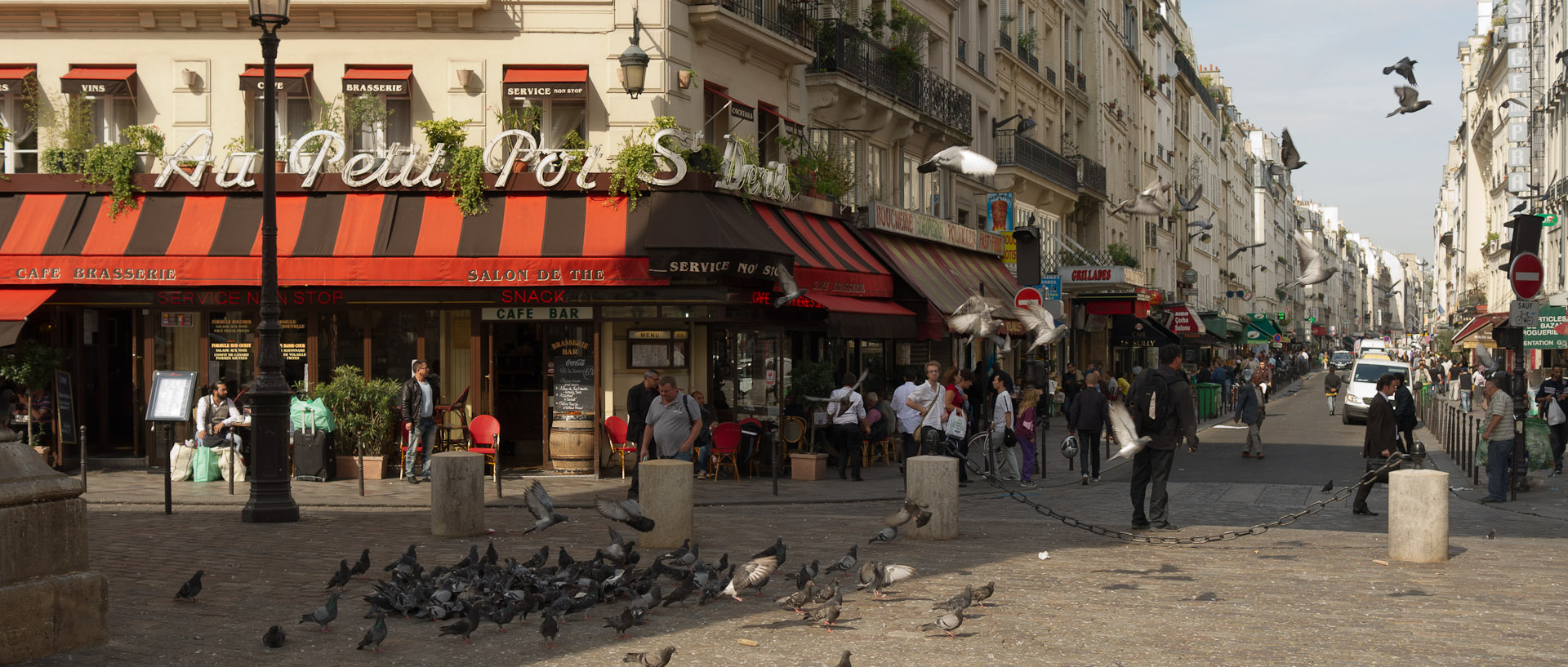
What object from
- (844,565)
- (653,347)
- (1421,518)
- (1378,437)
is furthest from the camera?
(653,347)

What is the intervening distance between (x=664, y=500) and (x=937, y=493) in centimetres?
242

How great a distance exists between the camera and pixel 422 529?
42.9 ft

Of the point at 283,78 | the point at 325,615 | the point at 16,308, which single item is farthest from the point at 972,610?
the point at 16,308

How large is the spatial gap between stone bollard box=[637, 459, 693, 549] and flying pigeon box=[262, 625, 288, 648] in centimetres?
428

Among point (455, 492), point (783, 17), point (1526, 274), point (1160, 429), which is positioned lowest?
point (455, 492)

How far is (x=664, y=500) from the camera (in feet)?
38.1

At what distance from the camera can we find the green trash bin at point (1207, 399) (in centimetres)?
3734

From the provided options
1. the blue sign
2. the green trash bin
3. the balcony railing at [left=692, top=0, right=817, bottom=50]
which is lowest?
the green trash bin

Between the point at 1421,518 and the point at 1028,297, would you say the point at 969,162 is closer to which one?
the point at 1028,297

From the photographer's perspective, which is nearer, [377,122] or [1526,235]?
[1526,235]

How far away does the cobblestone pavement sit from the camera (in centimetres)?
755

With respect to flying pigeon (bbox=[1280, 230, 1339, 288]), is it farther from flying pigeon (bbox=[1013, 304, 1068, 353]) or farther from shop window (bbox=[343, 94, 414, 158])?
shop window (bbox=[343, 94, 414, 158])

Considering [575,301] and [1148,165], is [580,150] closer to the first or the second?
[575,301]

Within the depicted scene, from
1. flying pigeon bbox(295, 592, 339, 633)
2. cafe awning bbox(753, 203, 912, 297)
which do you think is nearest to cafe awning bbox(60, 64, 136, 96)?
cafe awning bbox(753, 203, 912, 297)
